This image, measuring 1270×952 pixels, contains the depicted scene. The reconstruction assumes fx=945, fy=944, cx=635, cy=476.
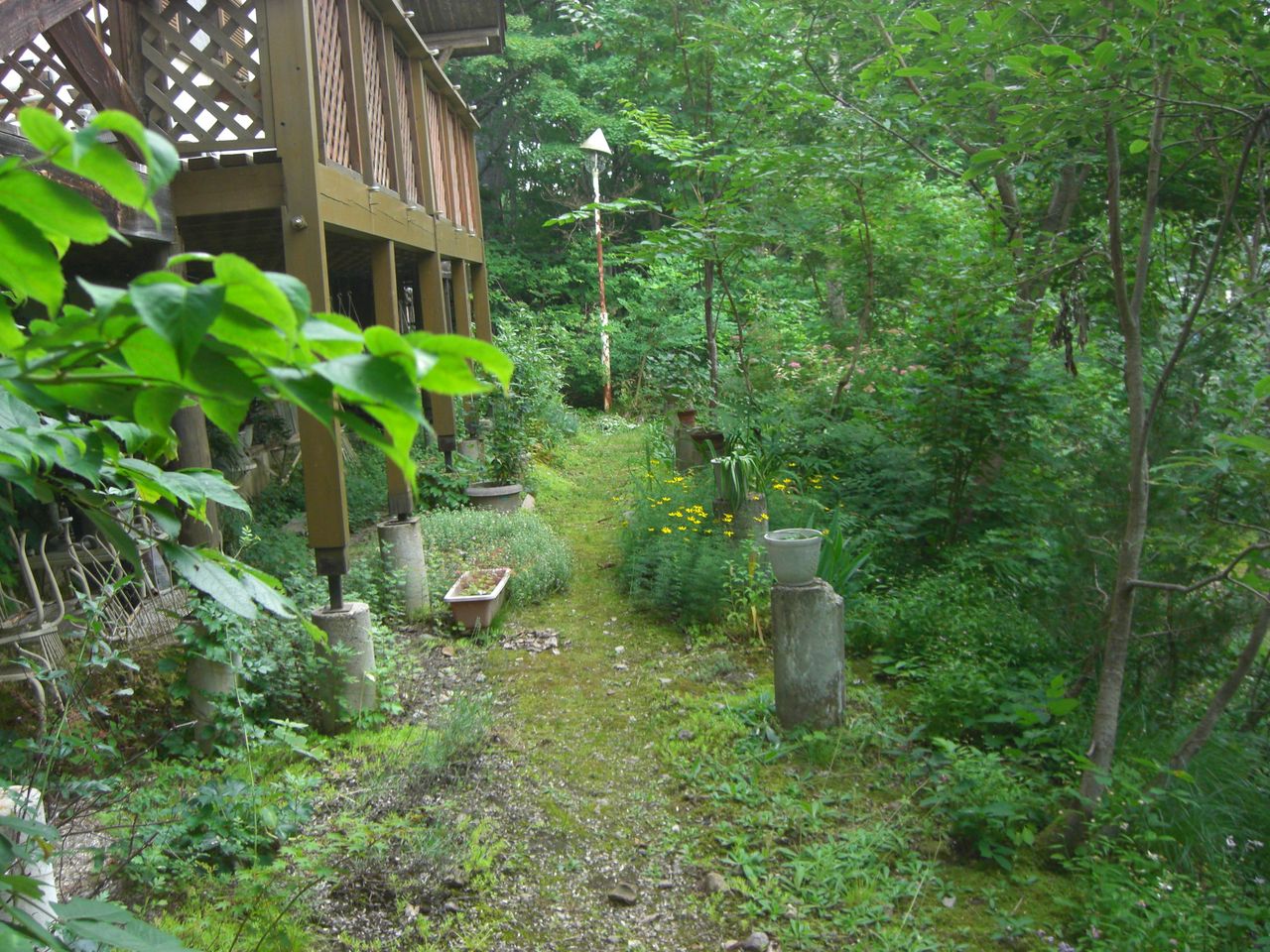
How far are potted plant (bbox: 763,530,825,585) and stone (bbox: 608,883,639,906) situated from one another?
1.66 meters

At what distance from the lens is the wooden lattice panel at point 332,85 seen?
525cm

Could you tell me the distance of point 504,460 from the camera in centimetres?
930

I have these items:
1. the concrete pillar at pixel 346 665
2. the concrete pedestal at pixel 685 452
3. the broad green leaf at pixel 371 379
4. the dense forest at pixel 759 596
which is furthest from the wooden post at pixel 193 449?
the concrete pedestal at pixel 685 452

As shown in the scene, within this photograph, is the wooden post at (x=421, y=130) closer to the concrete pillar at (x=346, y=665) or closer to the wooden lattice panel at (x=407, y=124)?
the wooden lattice panel at (x=407, y=124)

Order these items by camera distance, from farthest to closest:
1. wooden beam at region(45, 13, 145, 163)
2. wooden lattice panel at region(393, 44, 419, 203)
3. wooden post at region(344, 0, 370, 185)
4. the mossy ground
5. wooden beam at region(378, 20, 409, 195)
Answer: wooden lattice panel at region(393, 44, 419, 203)
wooden beam at region(378, 20, 409, 195)
wooden post at region(344, 0, 370, 185)
wooden beam at region(45, 13, 145, 163)
the mossy ground

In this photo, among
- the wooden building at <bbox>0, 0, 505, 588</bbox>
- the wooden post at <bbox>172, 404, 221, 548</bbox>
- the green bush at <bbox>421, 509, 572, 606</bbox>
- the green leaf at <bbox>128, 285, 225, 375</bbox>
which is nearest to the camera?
the green leaf at <bbox>128, 285, 225, 375</bbox>

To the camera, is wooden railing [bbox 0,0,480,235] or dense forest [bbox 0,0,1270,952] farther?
wooden railing [bbox 0,0,480,235]

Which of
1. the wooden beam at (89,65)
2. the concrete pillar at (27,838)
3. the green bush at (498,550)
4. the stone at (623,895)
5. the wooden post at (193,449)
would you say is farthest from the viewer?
the green bush at (498,550)

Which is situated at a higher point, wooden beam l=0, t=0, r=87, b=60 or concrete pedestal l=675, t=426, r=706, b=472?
wooden beam l=0, t=0, r=87, b=60

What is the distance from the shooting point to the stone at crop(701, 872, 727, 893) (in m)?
3.41

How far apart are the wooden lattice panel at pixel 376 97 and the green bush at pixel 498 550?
102 inches

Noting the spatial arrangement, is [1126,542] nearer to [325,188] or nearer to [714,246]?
[325,188]

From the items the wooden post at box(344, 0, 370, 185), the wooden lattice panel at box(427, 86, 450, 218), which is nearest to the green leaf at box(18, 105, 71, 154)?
the wooden post at box(344, 0, 370, 185)

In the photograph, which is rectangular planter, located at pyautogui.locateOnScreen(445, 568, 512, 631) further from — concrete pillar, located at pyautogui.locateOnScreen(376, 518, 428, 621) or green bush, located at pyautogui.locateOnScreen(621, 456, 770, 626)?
green bush, located at pyautogui.locateOnScreen(621, 456, 770, 626)
